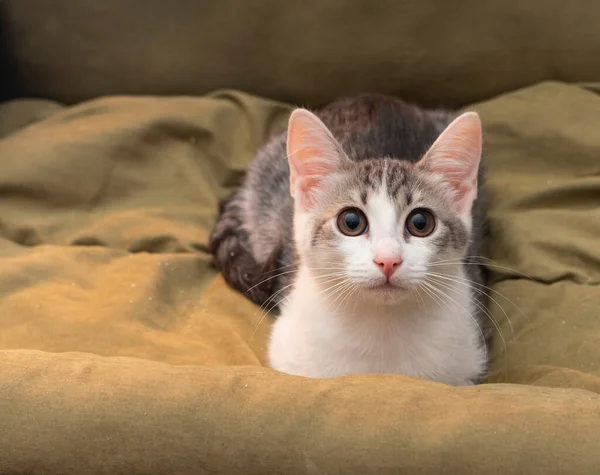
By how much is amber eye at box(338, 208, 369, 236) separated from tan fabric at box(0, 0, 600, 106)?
1292 mm

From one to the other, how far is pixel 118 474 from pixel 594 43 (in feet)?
6.83

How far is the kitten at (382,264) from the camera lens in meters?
1.26

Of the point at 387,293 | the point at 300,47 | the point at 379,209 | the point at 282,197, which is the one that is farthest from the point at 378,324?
the point at 300,47

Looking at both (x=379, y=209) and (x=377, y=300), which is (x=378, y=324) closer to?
(x=377, y=300)

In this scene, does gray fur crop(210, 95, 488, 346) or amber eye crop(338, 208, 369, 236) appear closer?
amber eye crop(338, 208, 369, 236)

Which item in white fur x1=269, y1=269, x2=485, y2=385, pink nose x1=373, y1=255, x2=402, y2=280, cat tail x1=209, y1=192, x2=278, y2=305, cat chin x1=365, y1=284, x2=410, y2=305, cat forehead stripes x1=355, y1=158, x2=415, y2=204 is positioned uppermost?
cat forehead stripes x1=355, y1=158, x2=415, y2=204

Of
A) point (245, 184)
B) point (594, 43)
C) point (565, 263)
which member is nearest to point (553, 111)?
point (594, 43)

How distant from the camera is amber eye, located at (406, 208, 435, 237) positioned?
1306 mm

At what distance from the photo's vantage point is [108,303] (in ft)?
5.56

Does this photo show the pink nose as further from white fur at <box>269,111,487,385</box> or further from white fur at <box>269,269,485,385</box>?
white fur at <box>269,269,485,385</box>

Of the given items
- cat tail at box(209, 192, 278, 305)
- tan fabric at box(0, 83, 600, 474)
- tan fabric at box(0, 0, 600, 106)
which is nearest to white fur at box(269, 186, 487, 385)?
tan fabric at box(0, 83, 600, 474)

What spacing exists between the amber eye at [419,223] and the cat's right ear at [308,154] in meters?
0.22

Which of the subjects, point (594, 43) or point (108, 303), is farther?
point (594, 43)

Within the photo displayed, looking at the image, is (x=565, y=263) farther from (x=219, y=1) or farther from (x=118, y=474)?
(x=219, y=1)
